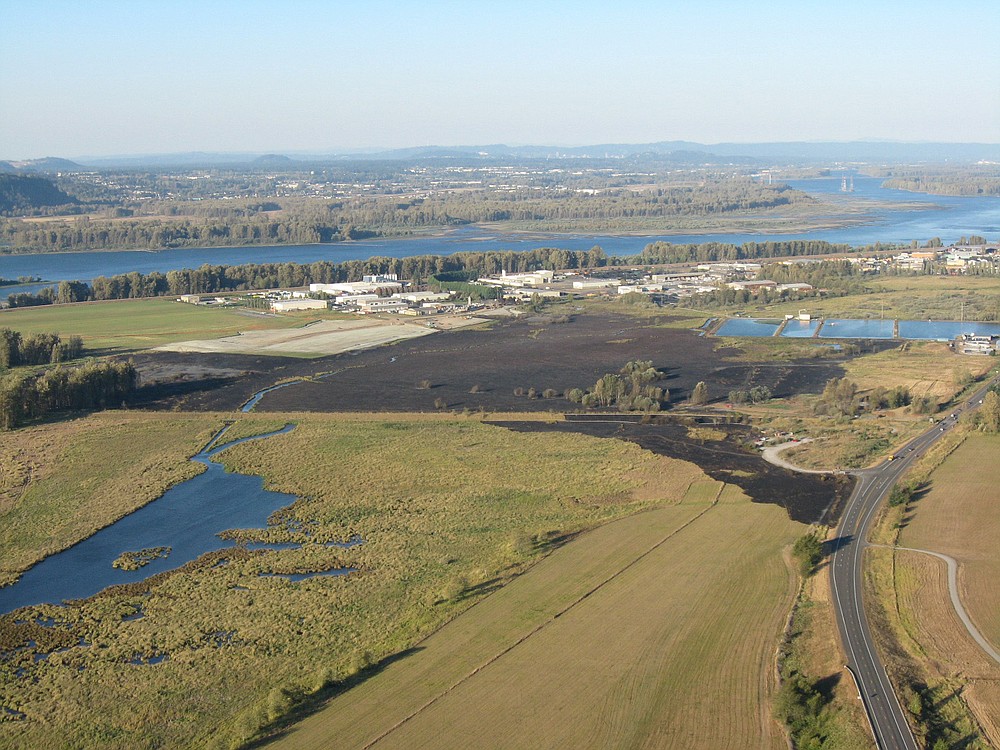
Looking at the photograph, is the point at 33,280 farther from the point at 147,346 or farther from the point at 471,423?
the point at 471,423

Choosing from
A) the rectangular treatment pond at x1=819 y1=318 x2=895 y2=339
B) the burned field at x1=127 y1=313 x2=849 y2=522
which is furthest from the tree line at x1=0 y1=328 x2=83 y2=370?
the rectangular treatment pond at x1=819 y1=318 x2=895 y2=339

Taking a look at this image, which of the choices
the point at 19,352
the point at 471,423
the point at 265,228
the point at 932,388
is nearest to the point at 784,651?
the point at 471,423

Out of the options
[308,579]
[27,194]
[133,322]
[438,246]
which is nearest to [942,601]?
[308,579]

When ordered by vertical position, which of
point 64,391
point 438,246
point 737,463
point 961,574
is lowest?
point 737,463

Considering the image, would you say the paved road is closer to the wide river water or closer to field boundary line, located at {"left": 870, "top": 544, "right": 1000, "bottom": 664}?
field boundary line, located at {"left": 870, "top": 544, "right": 1000, "bottom": 664}

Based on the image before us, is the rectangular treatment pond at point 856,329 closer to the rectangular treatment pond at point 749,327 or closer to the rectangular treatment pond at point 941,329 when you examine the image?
the rectangular treatment pond at point 941,329

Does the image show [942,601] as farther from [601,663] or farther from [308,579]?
[308,579]
